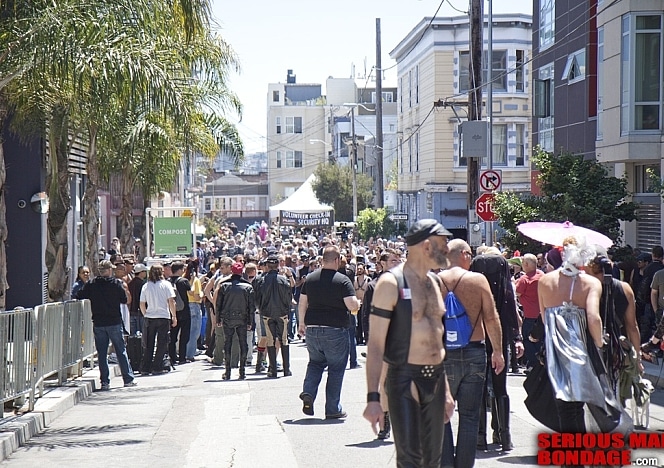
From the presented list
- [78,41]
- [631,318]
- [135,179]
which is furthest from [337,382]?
[135,179]

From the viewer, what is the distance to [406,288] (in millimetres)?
6320

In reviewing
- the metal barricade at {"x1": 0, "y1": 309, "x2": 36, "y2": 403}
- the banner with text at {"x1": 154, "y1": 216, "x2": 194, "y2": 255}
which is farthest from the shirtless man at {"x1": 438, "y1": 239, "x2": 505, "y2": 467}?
the banner with text at {"x1": 154, "y1": 216, "x2": 194, "y2": 255}

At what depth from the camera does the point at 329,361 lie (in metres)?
11.5

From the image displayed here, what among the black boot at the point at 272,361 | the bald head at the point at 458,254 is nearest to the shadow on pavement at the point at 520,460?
the bald head at the point at 458,254

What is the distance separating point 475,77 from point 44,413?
45.6ft

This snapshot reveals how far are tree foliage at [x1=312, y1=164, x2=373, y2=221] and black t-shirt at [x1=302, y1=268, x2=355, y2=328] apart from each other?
55.6 metres

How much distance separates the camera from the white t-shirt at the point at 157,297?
17453mm

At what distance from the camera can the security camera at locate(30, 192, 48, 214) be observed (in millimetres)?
21797

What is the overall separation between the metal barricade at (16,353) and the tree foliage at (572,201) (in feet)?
37.9

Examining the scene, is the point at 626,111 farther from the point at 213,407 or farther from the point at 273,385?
the point at 213,407

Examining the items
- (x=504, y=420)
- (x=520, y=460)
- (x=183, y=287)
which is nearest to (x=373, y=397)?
(x=520, y=460)

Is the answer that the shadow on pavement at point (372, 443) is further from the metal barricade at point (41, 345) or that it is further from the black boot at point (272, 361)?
the black boot at point (272, 361)

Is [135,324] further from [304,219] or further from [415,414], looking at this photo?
[304,219]

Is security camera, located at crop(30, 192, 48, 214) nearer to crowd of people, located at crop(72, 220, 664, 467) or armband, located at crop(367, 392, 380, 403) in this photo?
crowd of people, located at crop(72, 220, 664, 467)
